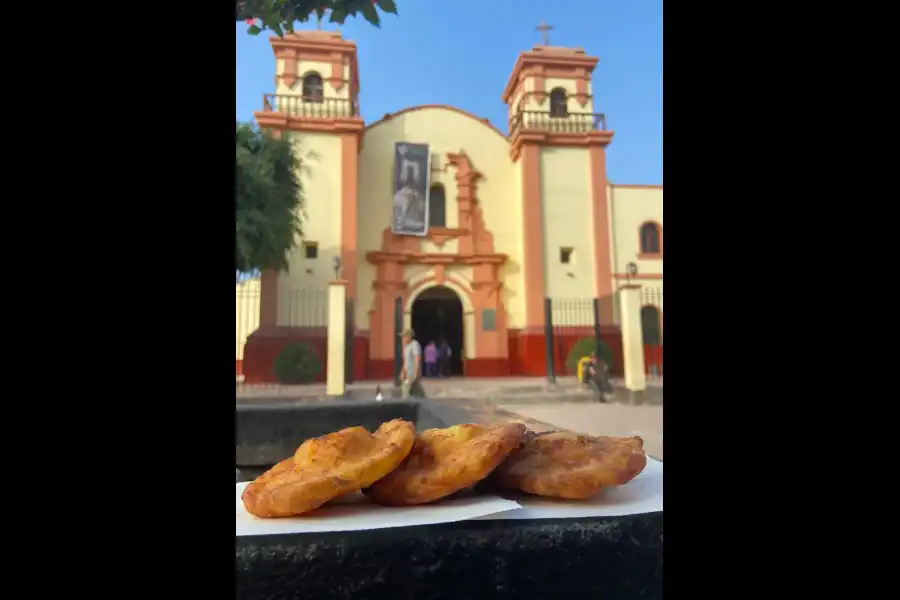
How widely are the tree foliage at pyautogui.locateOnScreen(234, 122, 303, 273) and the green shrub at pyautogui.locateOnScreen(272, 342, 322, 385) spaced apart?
149 millimetres

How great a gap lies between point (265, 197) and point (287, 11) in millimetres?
259

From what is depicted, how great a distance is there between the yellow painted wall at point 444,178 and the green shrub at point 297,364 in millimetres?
106

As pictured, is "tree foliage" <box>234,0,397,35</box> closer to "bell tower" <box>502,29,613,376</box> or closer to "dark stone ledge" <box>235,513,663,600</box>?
"bell tower" <box>502,29,613,376</box>

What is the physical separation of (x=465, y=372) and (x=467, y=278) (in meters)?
0.18

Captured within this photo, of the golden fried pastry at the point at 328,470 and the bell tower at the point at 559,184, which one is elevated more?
the bell tower at the point at 559,184

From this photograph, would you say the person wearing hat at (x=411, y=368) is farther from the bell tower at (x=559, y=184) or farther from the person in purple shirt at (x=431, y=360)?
the bell tower at (x=559, y=184)

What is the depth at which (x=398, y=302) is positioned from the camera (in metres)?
0.86

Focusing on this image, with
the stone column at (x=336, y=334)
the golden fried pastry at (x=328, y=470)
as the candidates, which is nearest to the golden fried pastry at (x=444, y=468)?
the golden fried pastry at (x=328, y=470)

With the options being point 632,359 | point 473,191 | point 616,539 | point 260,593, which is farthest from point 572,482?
point 473,191

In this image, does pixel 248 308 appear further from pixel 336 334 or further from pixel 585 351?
pixel 585 351

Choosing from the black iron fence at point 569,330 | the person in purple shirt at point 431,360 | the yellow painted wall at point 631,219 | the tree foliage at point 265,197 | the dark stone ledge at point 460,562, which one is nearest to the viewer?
the dark stone ledge at point 460,562

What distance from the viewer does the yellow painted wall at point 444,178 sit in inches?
29.7

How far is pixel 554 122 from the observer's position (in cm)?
86
